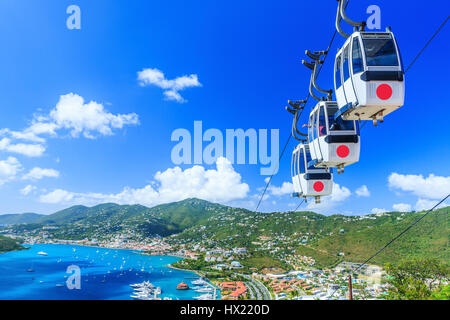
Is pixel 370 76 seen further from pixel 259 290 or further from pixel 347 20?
pixel 259 290

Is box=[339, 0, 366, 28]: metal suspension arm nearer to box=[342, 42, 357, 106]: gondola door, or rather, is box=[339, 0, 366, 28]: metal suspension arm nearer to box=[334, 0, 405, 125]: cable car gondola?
box=[334, 0, 405, 125]: cable car gondola

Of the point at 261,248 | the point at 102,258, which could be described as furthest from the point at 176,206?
the point at 261,248

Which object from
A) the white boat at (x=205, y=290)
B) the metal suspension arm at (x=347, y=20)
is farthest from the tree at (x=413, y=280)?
the white boat at (x=205, y=290)

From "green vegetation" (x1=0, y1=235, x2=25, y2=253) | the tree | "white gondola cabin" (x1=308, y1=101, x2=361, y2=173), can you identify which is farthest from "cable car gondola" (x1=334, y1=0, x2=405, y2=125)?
"green vegetation" (x1=0, y1=235, x2=25, y2=253)

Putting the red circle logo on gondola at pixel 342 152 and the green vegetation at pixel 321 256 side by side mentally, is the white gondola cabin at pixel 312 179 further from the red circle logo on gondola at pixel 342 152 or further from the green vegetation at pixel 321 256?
the green vegetation at pixel 321 256
